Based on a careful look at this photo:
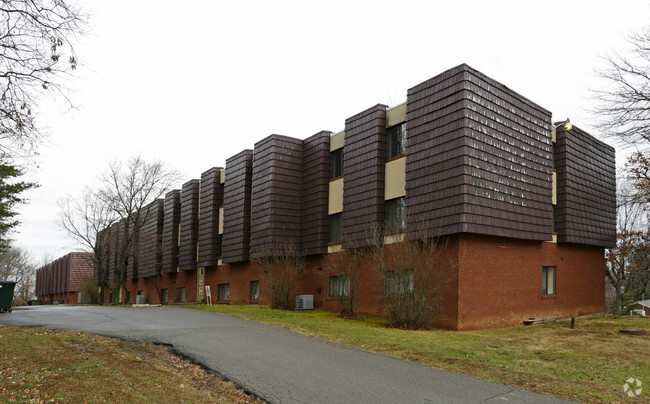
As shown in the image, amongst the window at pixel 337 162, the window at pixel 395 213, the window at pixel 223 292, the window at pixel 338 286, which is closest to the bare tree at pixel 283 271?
the window at pixel 338 286

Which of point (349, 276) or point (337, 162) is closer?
point (349, 276)

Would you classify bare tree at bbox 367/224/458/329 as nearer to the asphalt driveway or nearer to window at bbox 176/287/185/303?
the asphalt driveway

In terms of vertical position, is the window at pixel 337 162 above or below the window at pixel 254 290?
above

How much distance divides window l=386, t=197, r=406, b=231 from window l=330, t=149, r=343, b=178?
165 inches

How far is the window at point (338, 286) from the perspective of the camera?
20.5 m

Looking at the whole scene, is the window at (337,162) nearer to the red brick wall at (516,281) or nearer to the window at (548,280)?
the red brick wall at (516,281)

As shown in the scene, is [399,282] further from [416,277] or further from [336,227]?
[336,227]

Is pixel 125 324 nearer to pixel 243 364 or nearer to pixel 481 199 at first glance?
pixel 243 364

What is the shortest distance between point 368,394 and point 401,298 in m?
8.81

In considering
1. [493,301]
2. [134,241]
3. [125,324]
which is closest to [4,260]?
[134,241]

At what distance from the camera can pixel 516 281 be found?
1886 cm

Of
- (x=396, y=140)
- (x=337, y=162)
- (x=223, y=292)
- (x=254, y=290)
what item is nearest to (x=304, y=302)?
(x=254, y=290)

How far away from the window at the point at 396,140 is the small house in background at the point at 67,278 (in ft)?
142

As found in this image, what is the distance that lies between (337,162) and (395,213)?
530cm
